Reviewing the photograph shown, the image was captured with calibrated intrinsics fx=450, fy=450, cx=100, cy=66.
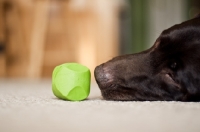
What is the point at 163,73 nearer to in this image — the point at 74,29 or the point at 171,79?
the point at 171,79

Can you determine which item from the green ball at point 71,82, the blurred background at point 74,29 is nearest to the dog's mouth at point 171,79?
the green ball at point 71,82

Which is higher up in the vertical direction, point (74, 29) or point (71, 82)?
point (71, 82)

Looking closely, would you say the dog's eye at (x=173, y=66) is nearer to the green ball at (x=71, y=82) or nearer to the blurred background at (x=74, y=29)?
the green ball at (x=71, y=82)

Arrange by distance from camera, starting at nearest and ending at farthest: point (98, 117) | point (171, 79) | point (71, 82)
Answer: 1. point (98, 117)
2. point (71, 82)
3. point (171, 79)

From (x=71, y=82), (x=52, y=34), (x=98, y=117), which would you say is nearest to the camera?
(x=98, y=117)

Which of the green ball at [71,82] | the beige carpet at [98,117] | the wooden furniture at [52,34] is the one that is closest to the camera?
the beige carpet at [98,117]

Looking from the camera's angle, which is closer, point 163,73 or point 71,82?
point 71,82

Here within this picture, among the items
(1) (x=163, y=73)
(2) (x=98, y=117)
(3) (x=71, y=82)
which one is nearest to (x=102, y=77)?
(3) (x=71, y=82)
